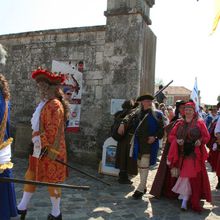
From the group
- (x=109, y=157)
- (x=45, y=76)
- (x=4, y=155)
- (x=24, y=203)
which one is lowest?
(x=24, y=203)

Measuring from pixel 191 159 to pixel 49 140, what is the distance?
2.17 metres

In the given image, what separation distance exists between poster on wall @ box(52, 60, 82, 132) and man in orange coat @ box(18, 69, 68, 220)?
3.42 m

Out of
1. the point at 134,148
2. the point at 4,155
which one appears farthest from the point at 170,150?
the point at 4,155

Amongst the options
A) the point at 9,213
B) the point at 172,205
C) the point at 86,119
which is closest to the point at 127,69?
the point at 86,119

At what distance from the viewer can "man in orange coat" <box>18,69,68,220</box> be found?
4.07 m

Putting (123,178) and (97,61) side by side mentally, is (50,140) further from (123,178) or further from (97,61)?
(97,61)

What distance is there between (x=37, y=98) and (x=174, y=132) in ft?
14.4

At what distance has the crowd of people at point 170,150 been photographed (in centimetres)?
511

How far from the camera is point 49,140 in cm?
410

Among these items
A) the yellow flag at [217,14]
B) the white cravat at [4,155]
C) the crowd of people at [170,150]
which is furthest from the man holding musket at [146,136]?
the yellow flag at [217,14]

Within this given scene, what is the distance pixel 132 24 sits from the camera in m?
7.21

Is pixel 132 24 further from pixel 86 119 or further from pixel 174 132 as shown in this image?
pixel 174 132

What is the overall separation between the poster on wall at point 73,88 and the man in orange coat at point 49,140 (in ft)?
11.2

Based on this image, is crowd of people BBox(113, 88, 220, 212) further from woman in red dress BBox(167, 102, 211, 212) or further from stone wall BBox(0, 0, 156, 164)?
stone wall BBox(0, 0, 156, 164)
